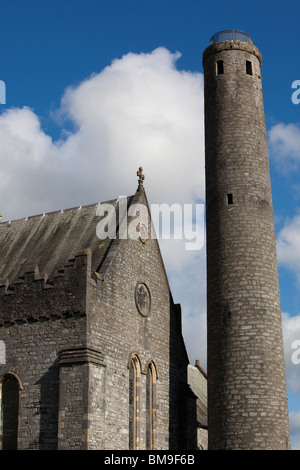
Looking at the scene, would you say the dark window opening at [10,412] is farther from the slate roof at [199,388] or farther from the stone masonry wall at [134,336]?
the slate roof at [199,388]

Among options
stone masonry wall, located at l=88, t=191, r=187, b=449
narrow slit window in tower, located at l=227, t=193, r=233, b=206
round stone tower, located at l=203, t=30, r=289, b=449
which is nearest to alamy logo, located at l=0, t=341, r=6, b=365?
stone masonry wall, located at l=88, t=191, r=187, b=449

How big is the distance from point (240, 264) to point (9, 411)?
35.5 ft

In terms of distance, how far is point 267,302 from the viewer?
2884cm

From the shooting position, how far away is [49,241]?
31953 mm

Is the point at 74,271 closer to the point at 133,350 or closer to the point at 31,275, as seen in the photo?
the point at 31,275

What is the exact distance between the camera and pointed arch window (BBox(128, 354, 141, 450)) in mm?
28375

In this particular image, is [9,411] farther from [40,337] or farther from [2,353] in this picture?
[40,337]

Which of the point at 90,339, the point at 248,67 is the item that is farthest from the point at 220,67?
the point at 90,339

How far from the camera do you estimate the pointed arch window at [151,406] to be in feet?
97.3

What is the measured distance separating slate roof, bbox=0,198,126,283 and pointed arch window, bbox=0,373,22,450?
161 inches

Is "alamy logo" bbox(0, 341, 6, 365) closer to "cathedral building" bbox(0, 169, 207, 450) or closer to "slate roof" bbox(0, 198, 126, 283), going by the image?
"cathedral building" bbox(0, 169, 207, 450)
